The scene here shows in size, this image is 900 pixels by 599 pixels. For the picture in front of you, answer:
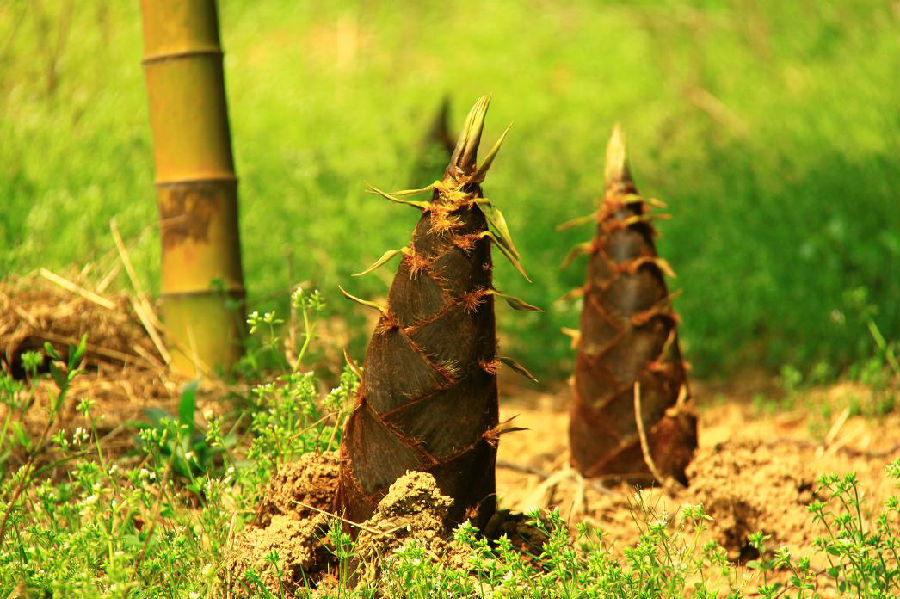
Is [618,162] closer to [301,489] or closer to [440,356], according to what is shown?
[440,356]

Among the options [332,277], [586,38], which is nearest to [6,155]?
[332,277]

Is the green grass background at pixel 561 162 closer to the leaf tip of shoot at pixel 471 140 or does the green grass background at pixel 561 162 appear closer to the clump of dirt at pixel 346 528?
the clump of dirt at pixel 346 528

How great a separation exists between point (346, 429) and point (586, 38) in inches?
362

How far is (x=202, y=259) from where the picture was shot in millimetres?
2787

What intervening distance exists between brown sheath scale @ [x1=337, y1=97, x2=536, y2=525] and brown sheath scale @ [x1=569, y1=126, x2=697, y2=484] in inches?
34.9

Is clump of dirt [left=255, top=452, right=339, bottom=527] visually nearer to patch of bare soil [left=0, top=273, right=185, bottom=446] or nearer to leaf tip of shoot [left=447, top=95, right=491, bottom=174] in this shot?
leaf tip of shoot [left=447, top=95, right=491, bottom=174]

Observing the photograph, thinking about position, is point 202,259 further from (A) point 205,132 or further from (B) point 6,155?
(B) point 6,155

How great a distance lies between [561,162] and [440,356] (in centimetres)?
521

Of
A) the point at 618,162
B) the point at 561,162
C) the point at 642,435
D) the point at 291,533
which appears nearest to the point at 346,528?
the point at 291,533

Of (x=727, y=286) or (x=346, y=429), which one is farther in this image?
(x=727, y=286)

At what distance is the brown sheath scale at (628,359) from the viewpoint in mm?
2518

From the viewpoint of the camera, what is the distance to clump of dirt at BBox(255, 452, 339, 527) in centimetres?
186

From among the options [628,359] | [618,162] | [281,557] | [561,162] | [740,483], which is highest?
[618,162]

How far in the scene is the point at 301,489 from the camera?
1.87 metres
